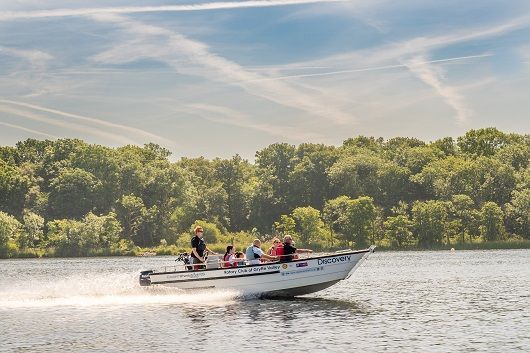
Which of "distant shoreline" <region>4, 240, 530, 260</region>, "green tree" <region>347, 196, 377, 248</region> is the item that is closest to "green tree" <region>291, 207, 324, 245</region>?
"green tree" <region>347, 196, 377, 248</region>

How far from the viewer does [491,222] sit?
136375 mm

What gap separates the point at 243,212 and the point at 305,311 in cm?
13374

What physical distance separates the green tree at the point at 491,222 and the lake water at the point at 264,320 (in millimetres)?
88797

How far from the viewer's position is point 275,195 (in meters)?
168

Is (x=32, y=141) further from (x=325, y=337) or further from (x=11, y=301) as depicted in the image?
(x=325, y=337)

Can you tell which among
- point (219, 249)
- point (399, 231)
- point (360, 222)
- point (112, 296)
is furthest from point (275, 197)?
point (112, 296)

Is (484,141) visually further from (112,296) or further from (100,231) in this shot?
(112,296)

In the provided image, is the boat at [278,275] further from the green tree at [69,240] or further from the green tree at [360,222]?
the green tree at [69,240]

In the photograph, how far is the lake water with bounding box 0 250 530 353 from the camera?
2811 cm

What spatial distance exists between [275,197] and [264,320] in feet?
440

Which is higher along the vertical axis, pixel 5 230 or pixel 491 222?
pixel 5 230

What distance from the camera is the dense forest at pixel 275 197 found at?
14250cm

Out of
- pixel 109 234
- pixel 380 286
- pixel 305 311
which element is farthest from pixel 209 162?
pixel 305 311

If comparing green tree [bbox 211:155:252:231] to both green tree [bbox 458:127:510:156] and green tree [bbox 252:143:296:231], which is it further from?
green tree [bbox 458:127:510:156]
